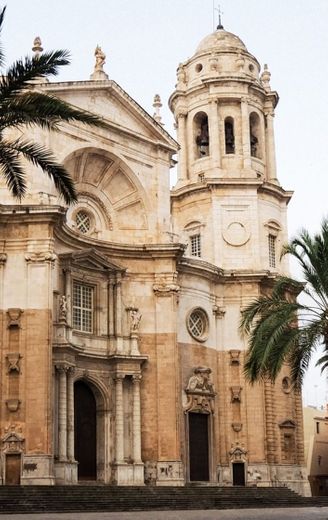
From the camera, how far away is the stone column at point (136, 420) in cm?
4075

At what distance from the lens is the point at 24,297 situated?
122ft

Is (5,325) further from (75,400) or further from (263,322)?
(263,322)

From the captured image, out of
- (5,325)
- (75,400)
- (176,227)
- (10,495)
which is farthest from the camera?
(176,227)

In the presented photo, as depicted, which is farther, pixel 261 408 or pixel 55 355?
pixel 261 408

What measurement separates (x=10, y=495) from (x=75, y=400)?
30.8 ft

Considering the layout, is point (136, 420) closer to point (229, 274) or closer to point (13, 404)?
point (13, 404)

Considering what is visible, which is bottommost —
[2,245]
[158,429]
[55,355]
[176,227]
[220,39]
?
[158,429]

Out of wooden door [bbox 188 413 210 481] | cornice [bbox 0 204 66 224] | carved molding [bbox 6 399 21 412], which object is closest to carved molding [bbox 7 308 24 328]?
carved molding [bbox 6 399 21 412]

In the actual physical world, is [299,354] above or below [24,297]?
below

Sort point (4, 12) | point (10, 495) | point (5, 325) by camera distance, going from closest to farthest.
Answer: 1. point (4, 12)
2. point (10, 495)
3. point (5, 325)

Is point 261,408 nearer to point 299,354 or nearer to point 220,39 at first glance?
point 299,354

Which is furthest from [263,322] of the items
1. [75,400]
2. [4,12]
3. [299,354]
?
[4,12]

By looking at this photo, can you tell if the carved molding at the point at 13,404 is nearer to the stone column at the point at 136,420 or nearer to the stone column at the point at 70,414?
the stone column at the point at 70,414

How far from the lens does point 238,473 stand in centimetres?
4503
